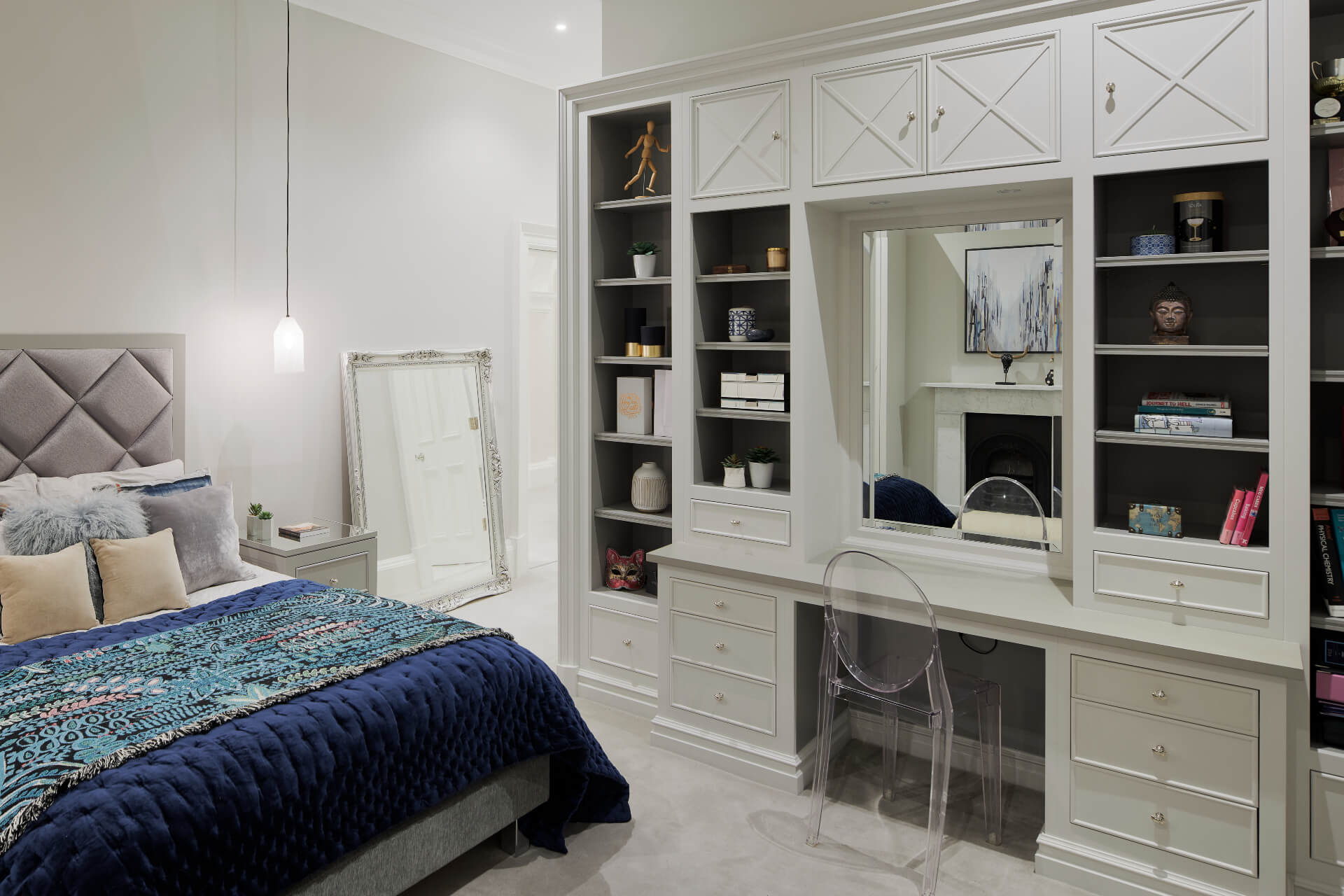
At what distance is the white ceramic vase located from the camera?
351 cm

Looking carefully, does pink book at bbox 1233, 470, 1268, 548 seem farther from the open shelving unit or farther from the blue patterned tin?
the blue patterned tin

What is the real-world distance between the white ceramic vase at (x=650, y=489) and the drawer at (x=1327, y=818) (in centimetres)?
223

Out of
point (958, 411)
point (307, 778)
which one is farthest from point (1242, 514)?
point (307, 778)

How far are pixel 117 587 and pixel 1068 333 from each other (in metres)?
3.18

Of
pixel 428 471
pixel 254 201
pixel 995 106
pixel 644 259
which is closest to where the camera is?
pixel 995 106

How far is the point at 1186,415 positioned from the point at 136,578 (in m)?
3.25

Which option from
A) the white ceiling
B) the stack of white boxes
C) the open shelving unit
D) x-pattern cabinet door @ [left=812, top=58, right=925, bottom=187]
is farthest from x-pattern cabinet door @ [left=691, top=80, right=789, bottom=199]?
the white ceiling

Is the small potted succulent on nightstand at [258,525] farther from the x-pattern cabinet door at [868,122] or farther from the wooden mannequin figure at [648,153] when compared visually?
the x-pattern cabinet door at [868,122]

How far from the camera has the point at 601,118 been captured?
351cm

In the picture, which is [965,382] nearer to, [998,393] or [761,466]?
[998,393]

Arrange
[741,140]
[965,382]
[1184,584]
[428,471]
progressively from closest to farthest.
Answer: [1184,584] < [965,382] < [741,140] < [428,471]

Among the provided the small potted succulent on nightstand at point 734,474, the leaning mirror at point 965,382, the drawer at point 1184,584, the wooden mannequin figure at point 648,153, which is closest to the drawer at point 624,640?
the small potted succulent on nightstand at point 734,474

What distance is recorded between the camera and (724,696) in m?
3.07

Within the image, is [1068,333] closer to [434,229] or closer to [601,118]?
[601,118]
